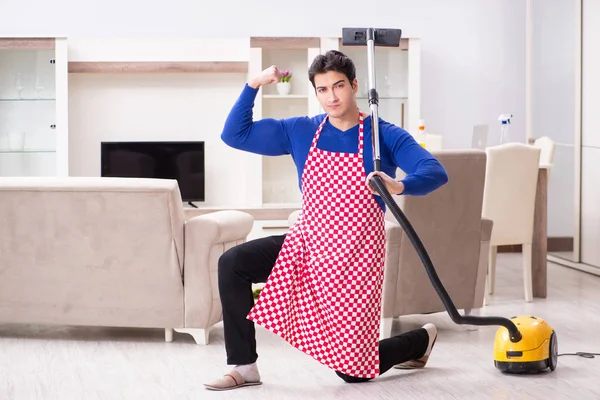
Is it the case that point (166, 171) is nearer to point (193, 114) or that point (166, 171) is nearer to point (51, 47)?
point (193, 114)

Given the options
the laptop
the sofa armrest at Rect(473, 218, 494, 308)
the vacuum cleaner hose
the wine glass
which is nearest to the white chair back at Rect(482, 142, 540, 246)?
the sofa armrest at Rect(473, 218, 494, 308)

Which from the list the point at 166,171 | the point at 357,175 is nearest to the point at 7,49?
the point at 166,171

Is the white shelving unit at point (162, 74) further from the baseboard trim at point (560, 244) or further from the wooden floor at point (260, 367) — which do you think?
the wooden floor at point (260, 367)

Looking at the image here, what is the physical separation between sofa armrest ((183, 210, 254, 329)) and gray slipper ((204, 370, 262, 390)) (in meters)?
0.77

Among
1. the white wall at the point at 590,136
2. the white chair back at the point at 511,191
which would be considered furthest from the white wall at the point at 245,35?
the white chair back at the point at 511,191

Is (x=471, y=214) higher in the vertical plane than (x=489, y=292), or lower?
higher

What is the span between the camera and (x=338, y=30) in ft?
24.0

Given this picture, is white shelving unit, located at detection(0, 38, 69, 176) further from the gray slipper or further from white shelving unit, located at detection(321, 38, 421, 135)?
the gray slipper

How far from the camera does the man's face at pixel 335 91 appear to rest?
3205mm

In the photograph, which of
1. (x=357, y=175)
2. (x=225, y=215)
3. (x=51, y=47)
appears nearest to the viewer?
(x=357, y=175)

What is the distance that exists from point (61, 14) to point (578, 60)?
3.64 metres

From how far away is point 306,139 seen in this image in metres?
3.33

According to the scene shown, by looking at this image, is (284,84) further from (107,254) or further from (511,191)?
(107,254)

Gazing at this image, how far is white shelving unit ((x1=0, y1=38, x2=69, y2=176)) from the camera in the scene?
6594 mm
